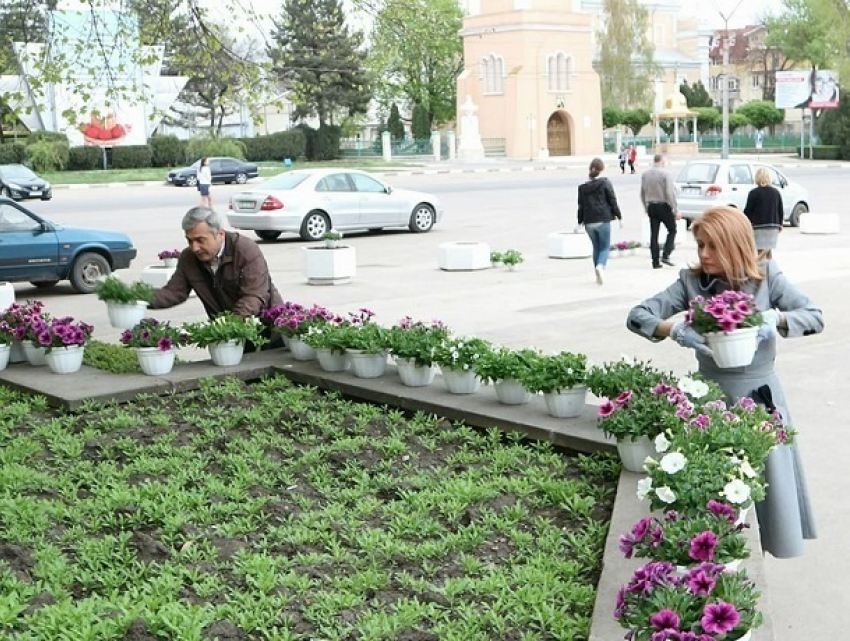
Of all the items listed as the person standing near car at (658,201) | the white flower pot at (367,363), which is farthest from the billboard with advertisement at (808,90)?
the white flower pot at (367,363)

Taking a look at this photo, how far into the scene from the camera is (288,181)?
2484 centimetres

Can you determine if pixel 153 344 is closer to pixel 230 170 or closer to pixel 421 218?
pixel 421 218

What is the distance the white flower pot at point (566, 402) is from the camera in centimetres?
622

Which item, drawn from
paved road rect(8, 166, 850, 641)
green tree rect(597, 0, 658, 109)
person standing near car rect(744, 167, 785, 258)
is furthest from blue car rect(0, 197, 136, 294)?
green tree rect(597, 0, 658, 109)

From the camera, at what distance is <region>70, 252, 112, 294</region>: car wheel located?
16.7 meters

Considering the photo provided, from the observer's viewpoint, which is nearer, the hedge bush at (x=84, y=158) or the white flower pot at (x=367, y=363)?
the white flower pot at (x=367, y=363)

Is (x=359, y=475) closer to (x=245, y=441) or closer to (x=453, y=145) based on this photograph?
(x=245, y=441)

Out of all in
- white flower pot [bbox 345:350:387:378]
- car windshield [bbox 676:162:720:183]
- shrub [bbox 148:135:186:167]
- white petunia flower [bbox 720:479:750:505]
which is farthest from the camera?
shrub [bbox 148:135:186:167]

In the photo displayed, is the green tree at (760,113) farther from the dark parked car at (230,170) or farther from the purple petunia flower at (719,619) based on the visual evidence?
the purple petunia flower at (719,619)

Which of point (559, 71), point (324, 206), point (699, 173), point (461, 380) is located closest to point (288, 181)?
point (324, 206)

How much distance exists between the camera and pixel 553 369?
6.23m

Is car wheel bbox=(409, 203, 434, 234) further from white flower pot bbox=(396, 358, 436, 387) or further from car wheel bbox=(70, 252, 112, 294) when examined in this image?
white flower pot bbox=(396, 358, 436, 387)

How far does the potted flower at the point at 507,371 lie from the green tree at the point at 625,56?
92.1 metres

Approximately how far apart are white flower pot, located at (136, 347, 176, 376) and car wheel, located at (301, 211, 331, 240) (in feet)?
53.7
